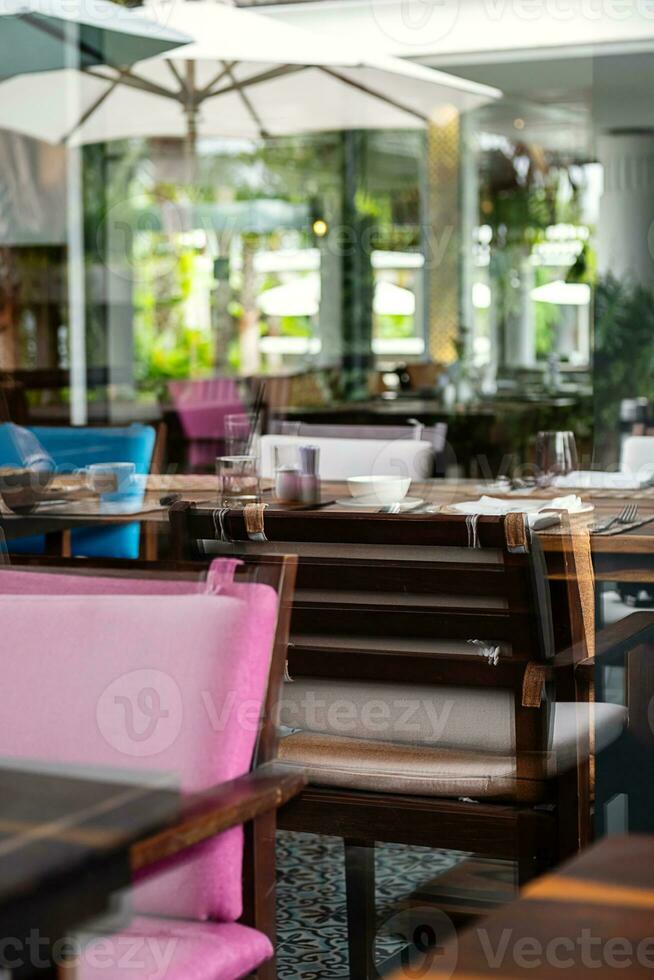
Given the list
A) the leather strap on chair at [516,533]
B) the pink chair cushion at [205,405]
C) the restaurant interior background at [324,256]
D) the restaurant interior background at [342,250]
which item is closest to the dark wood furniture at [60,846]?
the leather strap on chair at [516,533]

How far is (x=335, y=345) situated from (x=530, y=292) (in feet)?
4.71

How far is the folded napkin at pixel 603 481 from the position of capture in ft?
10.3

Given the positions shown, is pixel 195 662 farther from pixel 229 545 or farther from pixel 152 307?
pixel 152 307

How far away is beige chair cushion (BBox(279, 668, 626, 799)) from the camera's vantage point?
6.68 ft

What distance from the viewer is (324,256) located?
33.0 ft

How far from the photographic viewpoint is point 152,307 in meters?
10.1

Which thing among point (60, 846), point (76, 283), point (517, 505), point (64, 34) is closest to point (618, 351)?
point (64, 34)

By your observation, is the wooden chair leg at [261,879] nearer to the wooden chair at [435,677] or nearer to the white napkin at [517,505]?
the wooden chair at [435,677]

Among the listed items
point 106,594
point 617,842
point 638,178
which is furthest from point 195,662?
point 638,178

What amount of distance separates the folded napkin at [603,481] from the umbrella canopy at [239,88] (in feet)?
11.8

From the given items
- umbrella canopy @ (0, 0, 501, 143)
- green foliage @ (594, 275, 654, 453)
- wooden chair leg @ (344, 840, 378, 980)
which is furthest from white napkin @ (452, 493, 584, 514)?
green foliage @ (594, 275, 654, 453)

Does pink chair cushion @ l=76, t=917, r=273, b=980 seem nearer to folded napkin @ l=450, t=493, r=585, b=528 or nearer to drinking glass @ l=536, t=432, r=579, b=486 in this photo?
folded napkin @ l=450, t=493, r=585, b=528

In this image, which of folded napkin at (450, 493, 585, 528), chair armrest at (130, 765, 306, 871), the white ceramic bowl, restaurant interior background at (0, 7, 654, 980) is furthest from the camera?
restaurant interior background at (0, 7, 654, 980)

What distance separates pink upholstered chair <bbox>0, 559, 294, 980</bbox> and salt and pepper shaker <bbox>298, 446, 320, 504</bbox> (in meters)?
1.02
